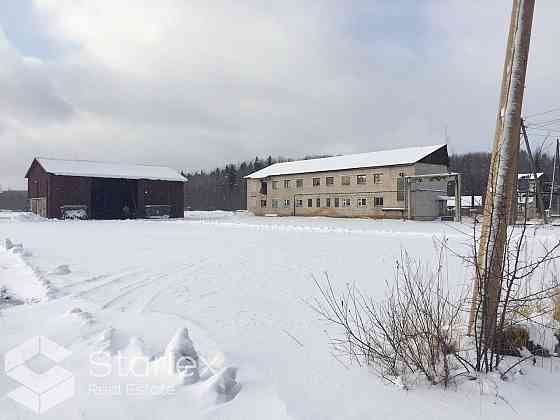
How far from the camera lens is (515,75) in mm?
4133

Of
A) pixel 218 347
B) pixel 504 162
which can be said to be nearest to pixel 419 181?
pixel 504 162

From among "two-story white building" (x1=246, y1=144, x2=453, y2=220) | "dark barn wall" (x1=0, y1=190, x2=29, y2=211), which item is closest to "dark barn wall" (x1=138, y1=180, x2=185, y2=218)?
"two-story white building" (x1=246, y1=144, x2=453, y2=220)

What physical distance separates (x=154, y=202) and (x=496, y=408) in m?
42.5

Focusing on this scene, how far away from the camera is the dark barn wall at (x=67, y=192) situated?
37.8 m

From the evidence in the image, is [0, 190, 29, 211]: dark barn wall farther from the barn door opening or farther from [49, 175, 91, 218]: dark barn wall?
[49, 175, 91, 218]: dark barn wall

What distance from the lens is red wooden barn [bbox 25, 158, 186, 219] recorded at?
3841cm

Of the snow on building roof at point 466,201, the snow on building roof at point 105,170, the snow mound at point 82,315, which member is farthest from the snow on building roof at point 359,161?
the snow mound at point 82,315

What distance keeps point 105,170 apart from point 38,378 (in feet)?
138

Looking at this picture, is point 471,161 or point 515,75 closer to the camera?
point 515,75

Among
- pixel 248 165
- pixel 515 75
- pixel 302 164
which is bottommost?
pixel 515 75

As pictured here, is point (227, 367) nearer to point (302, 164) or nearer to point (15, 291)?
point (15, 291)

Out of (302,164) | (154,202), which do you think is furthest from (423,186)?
(154,202)

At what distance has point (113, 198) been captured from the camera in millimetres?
43750

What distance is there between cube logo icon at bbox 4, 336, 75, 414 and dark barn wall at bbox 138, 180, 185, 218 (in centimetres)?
3970
